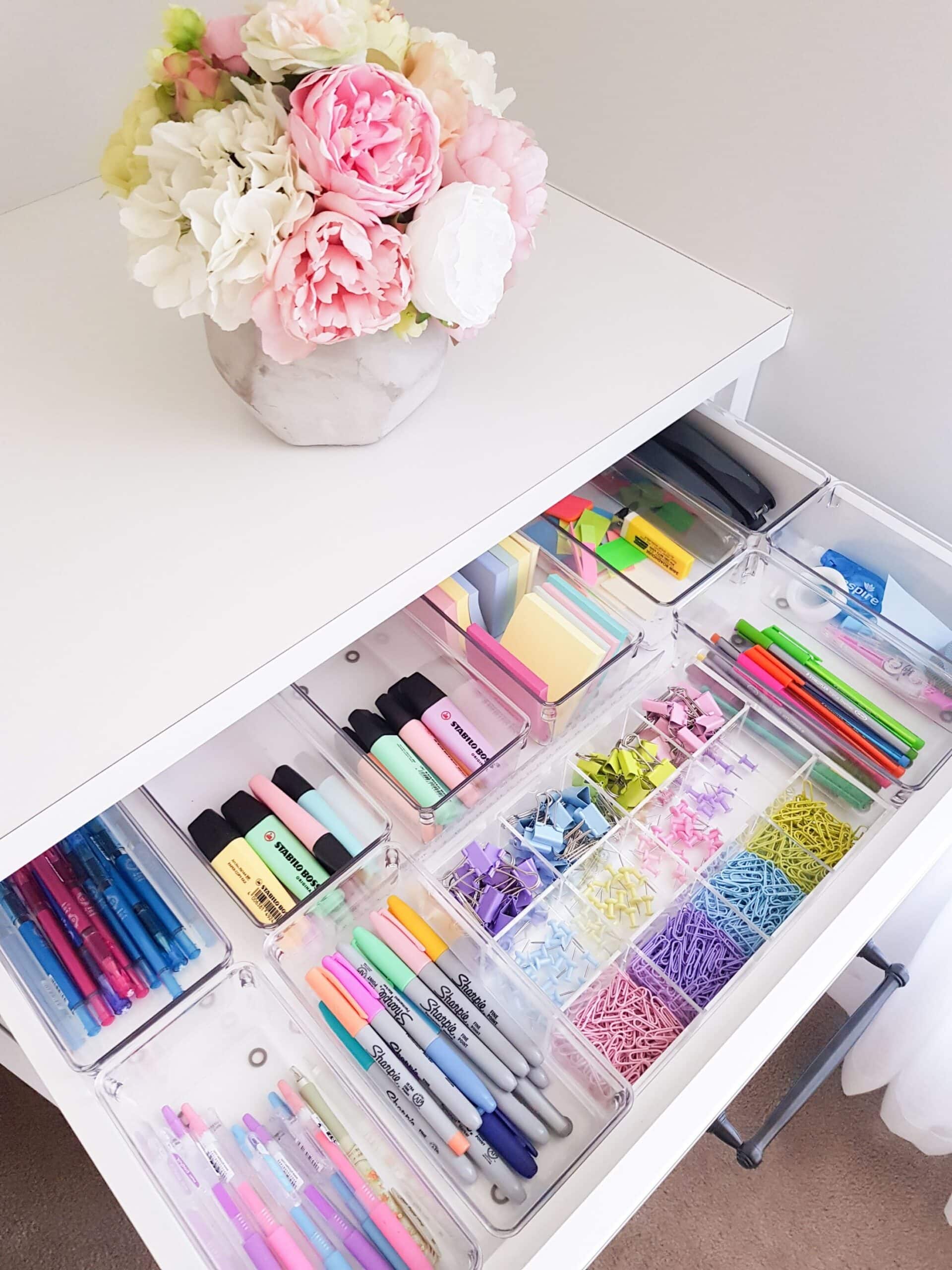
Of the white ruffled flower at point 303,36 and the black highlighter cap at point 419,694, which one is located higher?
the white ruffled flower at point 303,36

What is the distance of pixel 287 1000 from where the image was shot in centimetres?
69

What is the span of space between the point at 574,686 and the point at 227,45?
491 mm

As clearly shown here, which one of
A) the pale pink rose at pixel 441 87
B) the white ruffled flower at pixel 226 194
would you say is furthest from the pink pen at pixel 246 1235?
the pale pink rose at pixel 441 87

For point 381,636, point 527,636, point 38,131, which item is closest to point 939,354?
point 527,636

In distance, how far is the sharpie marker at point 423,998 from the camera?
0.66 metres

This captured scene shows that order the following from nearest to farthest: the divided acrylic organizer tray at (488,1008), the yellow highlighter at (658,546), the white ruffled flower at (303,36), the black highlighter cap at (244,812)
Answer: the white ruffled flower at (303,36), the divided acrylic organizer tray at (488,1008), the black highlighter cap at (244,812), the yellow highlighter at (658,546)

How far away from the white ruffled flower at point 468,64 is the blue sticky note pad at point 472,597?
0.34 m

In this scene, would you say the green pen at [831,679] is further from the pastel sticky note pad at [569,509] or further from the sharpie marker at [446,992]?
the sharpie marker at [446,992]

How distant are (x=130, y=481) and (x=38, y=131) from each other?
48 centimetres

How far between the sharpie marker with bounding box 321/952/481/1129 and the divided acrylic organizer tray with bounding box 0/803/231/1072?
80 mm

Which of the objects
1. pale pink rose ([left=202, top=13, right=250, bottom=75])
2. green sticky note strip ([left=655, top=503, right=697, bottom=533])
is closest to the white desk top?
green sticky note strip ([left=655, top=503, right=697, bottom=533])

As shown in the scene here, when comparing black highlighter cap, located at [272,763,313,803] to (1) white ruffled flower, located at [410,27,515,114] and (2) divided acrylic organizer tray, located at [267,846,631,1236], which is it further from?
(1) white ruffled flower, located at [410,27,515,114]

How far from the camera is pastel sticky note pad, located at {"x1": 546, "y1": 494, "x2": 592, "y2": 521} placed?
90cm

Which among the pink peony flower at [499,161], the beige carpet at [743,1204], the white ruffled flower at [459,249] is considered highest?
the pink peony flower at [499,161]
